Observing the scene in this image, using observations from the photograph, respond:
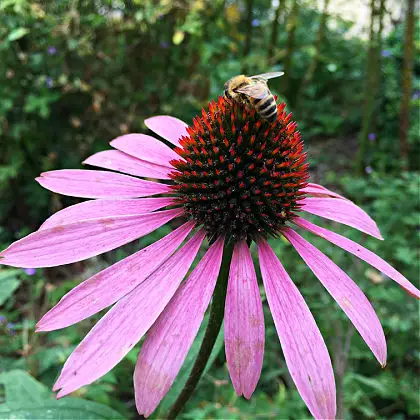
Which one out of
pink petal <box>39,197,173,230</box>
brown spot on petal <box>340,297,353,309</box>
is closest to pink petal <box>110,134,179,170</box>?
pink petal <box>39,197,173,230</box>

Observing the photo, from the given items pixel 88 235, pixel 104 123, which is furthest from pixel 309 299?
pixel 104 123

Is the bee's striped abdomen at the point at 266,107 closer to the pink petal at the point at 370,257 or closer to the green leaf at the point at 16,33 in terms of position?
the pink petal at the point at 370,257

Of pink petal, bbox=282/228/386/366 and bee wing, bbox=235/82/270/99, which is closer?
pink petal, bbox=282/228/386/366

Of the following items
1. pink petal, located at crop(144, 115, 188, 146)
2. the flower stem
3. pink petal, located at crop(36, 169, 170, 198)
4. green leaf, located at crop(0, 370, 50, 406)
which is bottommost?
green leaf, located at crop(0, 370, 50, 406)

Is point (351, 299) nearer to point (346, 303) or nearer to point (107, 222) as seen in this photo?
point (346, 303)

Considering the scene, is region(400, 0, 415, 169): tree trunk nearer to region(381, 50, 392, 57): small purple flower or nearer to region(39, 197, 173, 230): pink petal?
region(381, 50, 392, 57): small purple flower

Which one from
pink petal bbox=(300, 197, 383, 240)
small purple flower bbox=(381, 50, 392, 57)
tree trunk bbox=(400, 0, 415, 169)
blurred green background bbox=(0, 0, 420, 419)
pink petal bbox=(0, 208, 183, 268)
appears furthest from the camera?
small purple flower bbox=(381, 50, 392, 57)

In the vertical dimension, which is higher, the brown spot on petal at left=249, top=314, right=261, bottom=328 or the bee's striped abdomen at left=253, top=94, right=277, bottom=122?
the bee's striped abdomen at left=253, top=94, right=277, bottom=122

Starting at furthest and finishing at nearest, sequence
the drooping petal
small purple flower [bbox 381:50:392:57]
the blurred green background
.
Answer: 1. small purple flower [bbox 381:50:392:57]
2. the blurred green background
3. the drooping petal

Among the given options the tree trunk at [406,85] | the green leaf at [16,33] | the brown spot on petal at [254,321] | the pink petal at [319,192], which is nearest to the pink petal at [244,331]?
the brown spot on petal at [254,321]
